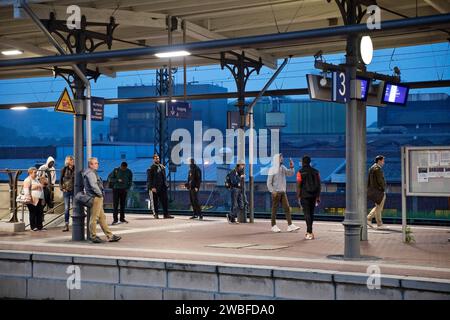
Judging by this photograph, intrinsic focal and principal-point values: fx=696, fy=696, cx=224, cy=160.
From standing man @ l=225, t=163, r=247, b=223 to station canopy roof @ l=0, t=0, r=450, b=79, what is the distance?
3.02 metres

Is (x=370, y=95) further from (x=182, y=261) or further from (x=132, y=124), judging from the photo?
(x=132, y=124)

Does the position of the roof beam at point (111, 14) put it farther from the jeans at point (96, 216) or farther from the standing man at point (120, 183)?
the standing man at point (120, 183)

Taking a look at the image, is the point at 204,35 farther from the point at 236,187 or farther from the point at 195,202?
the point at 195,202

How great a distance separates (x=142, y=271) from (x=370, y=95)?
17.0 ft

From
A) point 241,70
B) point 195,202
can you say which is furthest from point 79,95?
point 195,202

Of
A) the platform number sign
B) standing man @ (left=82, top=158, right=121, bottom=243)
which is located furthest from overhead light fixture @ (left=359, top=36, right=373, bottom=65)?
standing man @ (left=82, top=158, right=121, bottom=243)

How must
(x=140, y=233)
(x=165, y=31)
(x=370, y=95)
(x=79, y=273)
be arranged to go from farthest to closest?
(x=165, y=31) < (x=140, y=233) < (x=370, y=95) < (x=79, y=273)

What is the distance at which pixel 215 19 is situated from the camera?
632 inches

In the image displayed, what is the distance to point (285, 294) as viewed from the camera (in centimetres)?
887

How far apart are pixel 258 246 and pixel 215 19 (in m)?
6.13

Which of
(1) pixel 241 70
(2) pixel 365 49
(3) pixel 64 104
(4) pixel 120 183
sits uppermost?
(1) pixel 241 70

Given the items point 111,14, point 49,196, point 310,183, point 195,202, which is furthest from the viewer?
point 195,202

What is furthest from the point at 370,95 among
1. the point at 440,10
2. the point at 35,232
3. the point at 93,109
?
the point at 35,232

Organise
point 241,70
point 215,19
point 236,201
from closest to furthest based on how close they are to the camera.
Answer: point 215,19 → point 241,70 → point 236,201
